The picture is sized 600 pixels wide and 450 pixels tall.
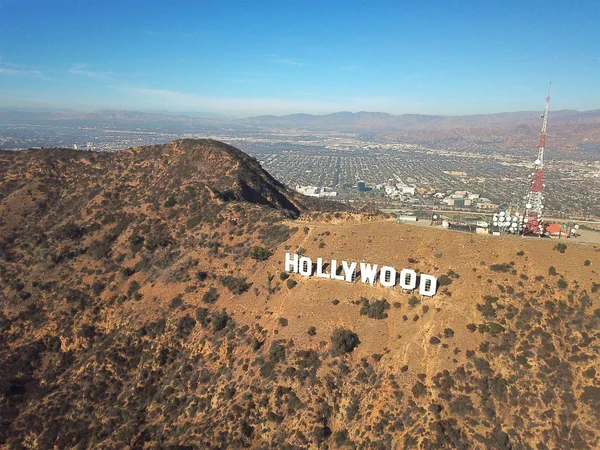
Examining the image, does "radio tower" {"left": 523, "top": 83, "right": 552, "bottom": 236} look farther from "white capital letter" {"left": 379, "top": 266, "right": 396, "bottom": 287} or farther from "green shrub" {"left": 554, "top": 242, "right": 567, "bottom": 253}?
"white capital letter" {"left": 379, "top": 266, "right": 396, "bottom": 287}

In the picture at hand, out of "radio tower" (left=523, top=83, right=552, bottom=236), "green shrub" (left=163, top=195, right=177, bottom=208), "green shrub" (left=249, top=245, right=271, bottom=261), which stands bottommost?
"green shrub" (left=249, top=245, right=271, bottom=261)

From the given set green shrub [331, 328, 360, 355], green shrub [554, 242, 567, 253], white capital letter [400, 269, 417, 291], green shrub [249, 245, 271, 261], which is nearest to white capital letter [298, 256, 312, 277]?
green shrub [249, 245, 271, 261]

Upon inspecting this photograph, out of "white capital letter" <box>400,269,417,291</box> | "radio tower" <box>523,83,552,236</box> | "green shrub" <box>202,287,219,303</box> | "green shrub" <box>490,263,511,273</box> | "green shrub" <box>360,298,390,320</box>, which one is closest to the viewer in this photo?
"green shrub" <box>360,298,390,320</box>

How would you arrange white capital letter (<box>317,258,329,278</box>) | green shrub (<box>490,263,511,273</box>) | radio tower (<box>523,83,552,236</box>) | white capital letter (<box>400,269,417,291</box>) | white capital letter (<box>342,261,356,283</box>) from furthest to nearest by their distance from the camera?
radio tower (<box>523,83,552,236</box>)
white capital letter (<box>317,258,329,278</box>)
white capital letter (<box>342,261,356,283</box>)
green shrub (<box>490,263,511,273</box>)
white capital letter (<box>400,269,417,291</box>)

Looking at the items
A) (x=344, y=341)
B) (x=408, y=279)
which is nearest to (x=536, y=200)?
(x=408, y=279)

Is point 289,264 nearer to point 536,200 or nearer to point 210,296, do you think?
point 210,296

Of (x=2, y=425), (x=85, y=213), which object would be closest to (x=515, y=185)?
(x=85, y=213)

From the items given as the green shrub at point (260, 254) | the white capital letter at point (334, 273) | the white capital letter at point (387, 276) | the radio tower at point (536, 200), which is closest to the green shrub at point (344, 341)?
the white capital letter at point (387, 276)
